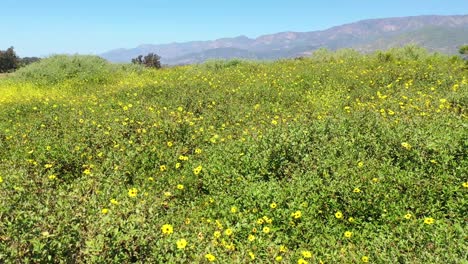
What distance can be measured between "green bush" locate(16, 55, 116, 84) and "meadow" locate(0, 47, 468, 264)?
9.29 m

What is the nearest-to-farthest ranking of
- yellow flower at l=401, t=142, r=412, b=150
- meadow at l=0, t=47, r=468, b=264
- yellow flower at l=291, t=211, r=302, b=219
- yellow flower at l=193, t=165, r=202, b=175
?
1. meadow at l=0, t=47, r=468, b=264
2. yellow flower at l=291, t=211, r=302, b=219
3. yellow flower at l=401, t=142, r=412, b=150
4. yellow flower at l=193, t=165, r=202, b=175

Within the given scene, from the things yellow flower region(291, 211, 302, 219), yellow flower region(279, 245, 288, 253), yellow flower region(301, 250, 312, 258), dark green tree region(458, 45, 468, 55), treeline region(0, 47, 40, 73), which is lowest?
yellow flower region(279, 245, 288, 253)

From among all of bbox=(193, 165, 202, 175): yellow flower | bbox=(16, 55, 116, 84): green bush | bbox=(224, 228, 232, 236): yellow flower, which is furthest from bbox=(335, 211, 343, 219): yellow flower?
bbox=(16, 55, 116, 84): green bush

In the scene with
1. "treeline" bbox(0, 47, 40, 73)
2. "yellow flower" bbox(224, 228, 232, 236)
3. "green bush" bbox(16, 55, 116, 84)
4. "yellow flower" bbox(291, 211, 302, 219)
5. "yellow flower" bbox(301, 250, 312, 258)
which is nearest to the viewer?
"yellow flower" bbox(301, 250, 312, 258)

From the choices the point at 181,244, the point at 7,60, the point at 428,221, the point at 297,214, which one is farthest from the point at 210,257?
the point at 7,60

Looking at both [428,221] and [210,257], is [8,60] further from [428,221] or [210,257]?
[428,221]

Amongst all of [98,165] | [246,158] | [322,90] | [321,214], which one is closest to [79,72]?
[322,90]

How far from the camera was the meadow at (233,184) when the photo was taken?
391cm

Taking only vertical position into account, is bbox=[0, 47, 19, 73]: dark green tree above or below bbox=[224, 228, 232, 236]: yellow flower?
above

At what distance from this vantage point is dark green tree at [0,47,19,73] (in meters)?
40.6

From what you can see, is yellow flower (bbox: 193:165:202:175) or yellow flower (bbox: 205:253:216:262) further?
yellow flower (bbox: 193:165:202:175)

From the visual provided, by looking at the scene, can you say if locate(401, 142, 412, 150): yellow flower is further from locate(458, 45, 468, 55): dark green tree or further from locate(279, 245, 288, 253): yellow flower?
locate(458, 45, 468, 55): dark green tree

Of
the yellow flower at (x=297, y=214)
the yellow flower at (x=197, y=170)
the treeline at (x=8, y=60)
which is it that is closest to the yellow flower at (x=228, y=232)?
the yellow flower at (x=297, y=214)

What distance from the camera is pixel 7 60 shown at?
134ft
